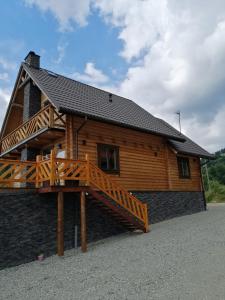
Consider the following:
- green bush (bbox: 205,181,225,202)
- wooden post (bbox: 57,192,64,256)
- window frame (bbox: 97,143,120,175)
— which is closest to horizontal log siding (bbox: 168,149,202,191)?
window frame (bbox: 97,143,120,175)

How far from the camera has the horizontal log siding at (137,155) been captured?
11570mm

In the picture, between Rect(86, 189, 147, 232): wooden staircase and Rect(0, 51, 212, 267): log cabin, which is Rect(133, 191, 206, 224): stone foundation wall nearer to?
Rect(0, 51, 212, 267): log cabin

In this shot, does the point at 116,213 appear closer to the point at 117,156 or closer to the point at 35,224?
the point at 117,156

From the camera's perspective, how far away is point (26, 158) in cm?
1338

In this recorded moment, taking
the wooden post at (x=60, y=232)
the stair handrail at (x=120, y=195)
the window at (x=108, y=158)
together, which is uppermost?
the window at (x=108, y=158)

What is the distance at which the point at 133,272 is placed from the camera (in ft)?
20.6

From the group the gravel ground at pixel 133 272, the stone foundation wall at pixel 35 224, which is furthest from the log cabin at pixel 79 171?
the gravel ground at pixel 133 272

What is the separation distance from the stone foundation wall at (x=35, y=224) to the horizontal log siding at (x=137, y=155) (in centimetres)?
218

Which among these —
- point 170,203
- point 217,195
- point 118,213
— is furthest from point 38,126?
point 217,195

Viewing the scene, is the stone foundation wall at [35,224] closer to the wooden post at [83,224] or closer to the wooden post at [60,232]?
the wooden post at [60,232]

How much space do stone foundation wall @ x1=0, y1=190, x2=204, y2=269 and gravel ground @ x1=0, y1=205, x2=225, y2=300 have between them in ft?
1.60

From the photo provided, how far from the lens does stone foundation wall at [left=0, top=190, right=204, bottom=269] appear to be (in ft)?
Answer: 26.8

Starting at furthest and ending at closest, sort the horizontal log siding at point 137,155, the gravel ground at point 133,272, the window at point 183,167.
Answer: the window at point 183,167, the horizontal log siding at point 137,155, the gravel ground at point 133,272

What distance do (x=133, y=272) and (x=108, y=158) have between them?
6.39 meters
